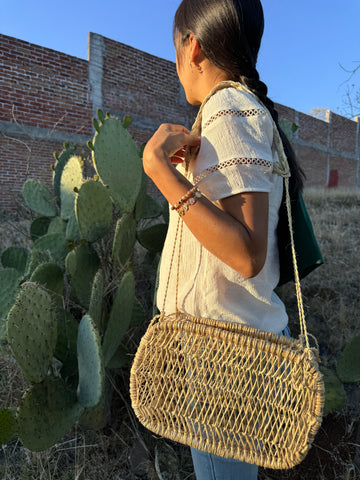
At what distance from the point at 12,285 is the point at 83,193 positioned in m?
0.48

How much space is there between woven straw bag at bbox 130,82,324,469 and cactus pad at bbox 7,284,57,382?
0.50 metres

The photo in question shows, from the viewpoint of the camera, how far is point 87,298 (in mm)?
1496

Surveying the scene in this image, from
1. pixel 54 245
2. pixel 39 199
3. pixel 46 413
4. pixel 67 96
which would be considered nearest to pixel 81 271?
pixel 54 245

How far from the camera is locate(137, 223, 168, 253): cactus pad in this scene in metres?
1.72

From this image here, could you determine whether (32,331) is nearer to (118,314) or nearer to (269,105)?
(118,314)

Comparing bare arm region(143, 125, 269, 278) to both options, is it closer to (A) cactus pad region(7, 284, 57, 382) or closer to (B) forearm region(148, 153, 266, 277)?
(B) forearm region(148, 153, 266, 277)

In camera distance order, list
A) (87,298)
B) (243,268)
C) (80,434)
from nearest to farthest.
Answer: (243,268), (80,434), (87,298)

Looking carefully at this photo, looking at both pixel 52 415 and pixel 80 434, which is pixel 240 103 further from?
pixel 80 434

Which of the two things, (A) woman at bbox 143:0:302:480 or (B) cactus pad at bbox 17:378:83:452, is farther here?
(B) cactus pad at bbox 17:378:83:452

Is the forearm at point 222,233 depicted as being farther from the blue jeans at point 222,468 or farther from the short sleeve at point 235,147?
the blue jeans at point 222,468

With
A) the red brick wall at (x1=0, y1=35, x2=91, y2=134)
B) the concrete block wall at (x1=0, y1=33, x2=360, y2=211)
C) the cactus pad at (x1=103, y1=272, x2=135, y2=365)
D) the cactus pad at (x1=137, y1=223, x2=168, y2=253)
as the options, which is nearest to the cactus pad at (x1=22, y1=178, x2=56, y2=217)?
the cactus pad at (x1=137, y1=223, x2=168, y2=253)

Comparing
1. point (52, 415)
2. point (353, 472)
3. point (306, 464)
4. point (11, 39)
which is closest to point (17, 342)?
point (52, 415)

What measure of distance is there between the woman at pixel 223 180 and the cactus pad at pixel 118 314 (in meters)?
0.65

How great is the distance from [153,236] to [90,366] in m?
0.83
